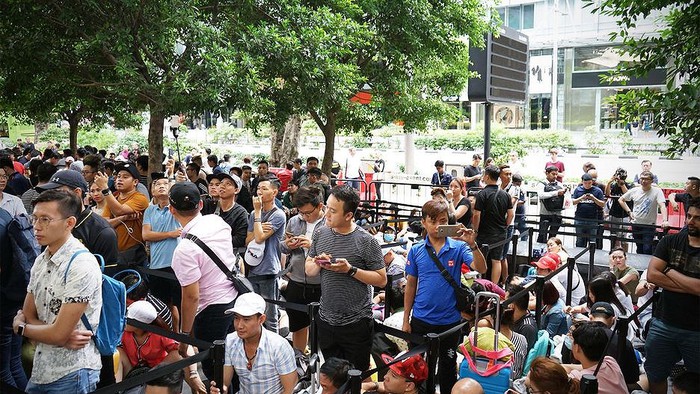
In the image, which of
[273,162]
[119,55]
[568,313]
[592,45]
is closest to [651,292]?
[568,313]

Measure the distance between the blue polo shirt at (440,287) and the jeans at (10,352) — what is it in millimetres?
3087

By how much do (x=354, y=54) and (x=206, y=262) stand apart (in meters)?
8.85

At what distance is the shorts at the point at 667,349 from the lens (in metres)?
4.91

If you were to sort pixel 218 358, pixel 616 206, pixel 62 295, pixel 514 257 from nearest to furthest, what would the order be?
pixel 62 295 < pixel 218 358 < pixel 514 257 < pixel 616 206

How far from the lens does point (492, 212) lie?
8836 millimetres

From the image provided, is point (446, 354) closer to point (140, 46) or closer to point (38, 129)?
point (140, 46)

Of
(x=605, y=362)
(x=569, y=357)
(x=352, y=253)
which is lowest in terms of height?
(x=569, y=357)

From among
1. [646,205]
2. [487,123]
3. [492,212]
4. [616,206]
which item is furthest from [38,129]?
[646,205]

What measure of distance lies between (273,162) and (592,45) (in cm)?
2865

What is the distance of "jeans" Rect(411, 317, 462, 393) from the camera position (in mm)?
5117

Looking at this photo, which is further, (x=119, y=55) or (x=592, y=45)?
(x=592, y=45)

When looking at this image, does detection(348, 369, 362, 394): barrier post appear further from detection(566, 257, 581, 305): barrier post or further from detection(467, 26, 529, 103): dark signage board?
detection(467, 26, 529, 103): dark signage board

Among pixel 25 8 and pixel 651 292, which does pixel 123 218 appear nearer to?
pixel 25 8

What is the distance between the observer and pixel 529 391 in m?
4.63
